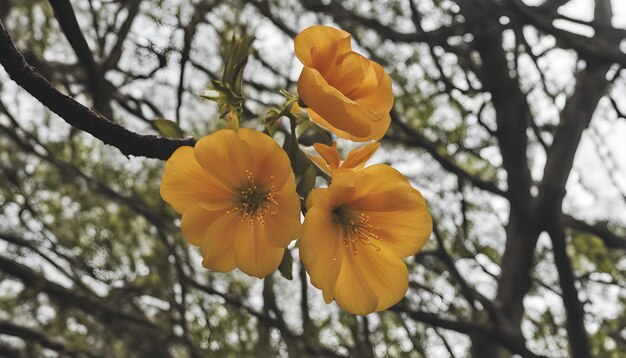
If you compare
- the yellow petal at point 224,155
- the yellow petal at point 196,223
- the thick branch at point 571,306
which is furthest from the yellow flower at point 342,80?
the thick branch at point 571,306

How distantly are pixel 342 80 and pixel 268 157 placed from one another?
200 millimetres

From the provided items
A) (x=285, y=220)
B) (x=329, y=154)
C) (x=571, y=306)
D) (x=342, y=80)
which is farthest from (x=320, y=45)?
(x=571, y=306)

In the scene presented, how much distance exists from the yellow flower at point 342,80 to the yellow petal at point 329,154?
0.03 metres

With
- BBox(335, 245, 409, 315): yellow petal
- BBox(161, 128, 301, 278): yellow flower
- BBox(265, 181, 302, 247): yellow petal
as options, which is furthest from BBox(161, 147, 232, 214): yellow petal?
BBox(335, 245, 409, 315): yellow petal

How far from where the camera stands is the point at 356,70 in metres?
0.95

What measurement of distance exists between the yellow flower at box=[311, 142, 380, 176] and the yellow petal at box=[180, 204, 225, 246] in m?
0.18

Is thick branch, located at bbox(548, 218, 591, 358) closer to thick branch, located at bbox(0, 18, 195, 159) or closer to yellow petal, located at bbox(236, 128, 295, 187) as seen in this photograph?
yellow petal, located at bbox(236, 128, 295, 187)

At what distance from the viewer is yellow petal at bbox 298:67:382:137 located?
864 millimetres

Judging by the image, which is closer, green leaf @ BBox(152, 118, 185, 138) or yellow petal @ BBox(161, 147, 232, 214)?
yellow petal @ BBox(161, 147, 232, 214)

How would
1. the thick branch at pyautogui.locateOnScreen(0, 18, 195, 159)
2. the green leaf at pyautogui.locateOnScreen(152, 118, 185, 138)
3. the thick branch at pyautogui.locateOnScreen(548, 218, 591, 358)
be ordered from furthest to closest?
1. the thick branch at pyautogui.locateOnScreen(548, 218, 591, 358)
2. the green leaf at pyautogui.locateOnScreen(152, 118, 185, 138)
3. the thick branch at pyautogui.locateOnScreen(0, 18, 195, 159)

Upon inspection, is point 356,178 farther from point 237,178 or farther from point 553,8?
point 553,8

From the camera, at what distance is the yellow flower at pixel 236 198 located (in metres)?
0.84

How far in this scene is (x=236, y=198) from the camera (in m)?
0.92

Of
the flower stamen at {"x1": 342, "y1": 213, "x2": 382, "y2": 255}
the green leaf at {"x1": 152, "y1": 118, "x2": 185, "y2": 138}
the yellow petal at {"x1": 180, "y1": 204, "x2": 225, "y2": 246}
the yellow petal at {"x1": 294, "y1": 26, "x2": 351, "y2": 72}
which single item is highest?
the yellow petal at {"x1": 294, "y1": 26, "x2": 351, "y2": 72}
